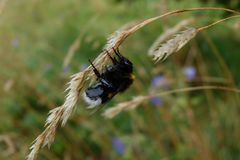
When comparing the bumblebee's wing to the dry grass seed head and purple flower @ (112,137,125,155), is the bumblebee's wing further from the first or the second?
purple flower @ (112,137,125,155)

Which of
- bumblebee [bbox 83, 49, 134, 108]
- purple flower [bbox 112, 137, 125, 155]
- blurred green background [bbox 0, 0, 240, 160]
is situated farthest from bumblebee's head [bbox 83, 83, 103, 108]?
purple flower [bbox 112, 137, 125, 155]

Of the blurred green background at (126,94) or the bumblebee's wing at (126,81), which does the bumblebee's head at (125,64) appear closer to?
the bumblebee's wing at (126,81)

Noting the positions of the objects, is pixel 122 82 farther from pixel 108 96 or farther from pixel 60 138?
pixel 60 138

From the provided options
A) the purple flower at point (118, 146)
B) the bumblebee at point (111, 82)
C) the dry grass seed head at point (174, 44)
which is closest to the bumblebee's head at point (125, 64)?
the bumblebee at point (111, 82)

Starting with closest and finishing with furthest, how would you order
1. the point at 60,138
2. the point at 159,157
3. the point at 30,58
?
the point at 159,157 → the point at 60,138 → the point at 30,58

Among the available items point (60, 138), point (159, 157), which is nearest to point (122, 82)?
point (159, 157)
